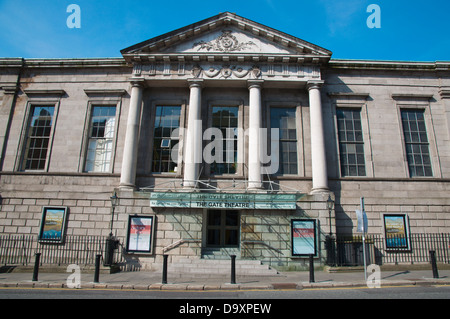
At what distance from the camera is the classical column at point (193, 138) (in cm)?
1580

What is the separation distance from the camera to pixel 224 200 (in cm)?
1448

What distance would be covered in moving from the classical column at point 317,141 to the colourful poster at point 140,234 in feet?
29.1

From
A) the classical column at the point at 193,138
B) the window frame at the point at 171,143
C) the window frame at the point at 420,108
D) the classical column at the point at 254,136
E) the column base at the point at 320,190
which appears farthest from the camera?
the window frame at the point at 420,108

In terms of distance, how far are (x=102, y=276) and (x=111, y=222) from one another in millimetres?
3207

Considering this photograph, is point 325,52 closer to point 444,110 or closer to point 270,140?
point 270,140

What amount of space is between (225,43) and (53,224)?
14.2 meters

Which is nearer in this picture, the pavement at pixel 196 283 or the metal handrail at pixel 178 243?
the pavement at pixel 196 283

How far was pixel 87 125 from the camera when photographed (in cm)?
1786

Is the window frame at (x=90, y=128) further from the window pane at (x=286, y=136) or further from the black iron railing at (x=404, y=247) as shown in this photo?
the black iron railing at (x=404, y=247)

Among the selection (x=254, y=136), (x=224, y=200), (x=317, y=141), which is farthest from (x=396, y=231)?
(x=224, y=200)

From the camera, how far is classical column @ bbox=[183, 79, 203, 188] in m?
15.8

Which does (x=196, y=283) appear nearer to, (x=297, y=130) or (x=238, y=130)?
(x=238, y=130)

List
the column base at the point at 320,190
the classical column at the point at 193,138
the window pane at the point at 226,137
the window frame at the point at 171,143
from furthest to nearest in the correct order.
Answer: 1. the window pane at the point at 226,137
2. the window frame at the point at 171,143
3. the classical column at the point at 193,138
4. the column base at the point at 320,190

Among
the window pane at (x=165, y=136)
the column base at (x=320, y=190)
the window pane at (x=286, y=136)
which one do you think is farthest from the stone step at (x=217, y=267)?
the window pane at (x=286, y=136)
